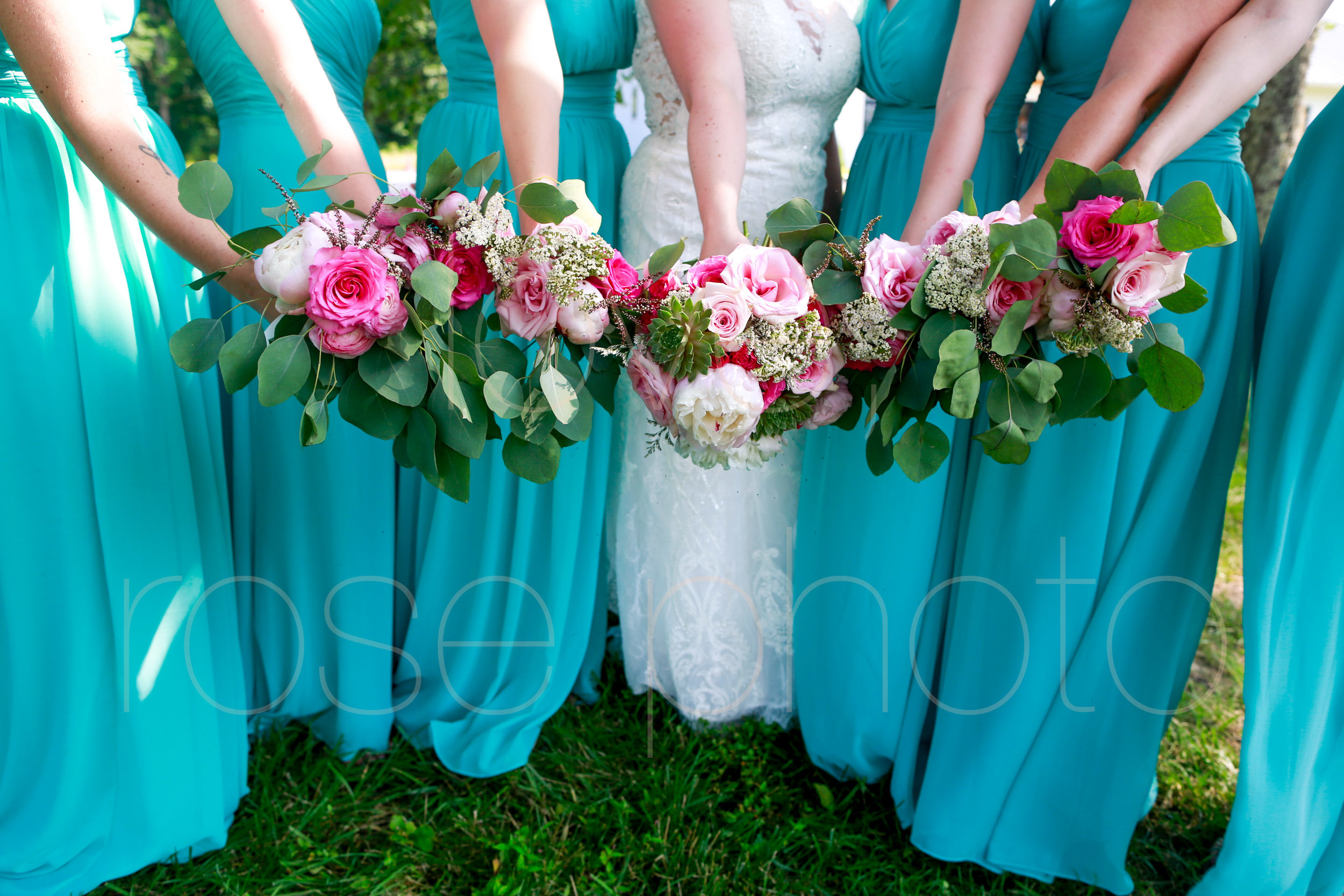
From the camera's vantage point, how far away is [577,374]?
1.34 metres

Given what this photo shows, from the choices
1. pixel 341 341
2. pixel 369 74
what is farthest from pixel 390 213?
pixel 369 74

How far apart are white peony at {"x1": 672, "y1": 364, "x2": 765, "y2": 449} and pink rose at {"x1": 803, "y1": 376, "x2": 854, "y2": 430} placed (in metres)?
0.19

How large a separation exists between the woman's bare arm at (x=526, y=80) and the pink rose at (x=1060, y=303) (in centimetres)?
91

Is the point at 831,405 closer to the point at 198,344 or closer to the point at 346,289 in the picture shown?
the point at 346,289

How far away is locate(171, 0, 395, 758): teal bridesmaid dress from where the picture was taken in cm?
199

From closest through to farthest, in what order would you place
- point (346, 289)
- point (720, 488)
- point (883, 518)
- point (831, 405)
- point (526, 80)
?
point (346, 289) < point (831, 405) < point (526, 80) < point (883, 518) < point (720, 488)

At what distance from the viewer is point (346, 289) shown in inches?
44.7

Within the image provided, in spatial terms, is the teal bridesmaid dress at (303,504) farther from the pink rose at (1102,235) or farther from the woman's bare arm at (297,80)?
the pink rose at (1102,235)

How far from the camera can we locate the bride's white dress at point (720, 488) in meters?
2.05

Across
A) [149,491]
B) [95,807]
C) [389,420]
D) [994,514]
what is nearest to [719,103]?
[389,420]

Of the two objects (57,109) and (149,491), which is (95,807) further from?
(57,109)

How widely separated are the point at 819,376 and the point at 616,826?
4.55ft

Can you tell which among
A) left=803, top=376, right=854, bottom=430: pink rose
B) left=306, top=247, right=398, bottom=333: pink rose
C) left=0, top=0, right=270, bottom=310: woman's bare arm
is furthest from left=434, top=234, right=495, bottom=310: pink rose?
left=803, top=376, right=854, bottom=430: pink rose

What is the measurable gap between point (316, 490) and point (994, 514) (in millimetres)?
1672
